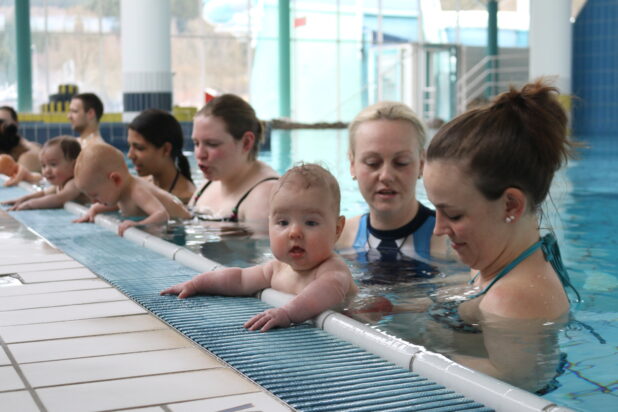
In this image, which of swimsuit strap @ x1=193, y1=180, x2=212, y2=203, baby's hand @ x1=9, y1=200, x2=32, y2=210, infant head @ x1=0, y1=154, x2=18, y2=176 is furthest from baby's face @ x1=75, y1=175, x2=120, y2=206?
infant head @ x1=0, y1=154, x2=18, y2=176

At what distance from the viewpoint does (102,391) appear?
2.02 meters

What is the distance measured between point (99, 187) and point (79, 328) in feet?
9.18

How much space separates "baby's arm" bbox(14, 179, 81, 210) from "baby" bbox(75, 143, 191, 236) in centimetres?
88

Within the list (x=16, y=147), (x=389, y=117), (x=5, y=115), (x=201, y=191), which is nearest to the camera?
(x=389, y=117)

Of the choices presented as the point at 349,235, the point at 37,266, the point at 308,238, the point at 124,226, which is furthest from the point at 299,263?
the point at 124,226

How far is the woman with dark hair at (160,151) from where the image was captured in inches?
233

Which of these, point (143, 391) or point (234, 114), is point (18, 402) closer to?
point (143, 391)

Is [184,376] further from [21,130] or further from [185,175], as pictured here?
[21,130]

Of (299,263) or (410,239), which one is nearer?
(299,263)

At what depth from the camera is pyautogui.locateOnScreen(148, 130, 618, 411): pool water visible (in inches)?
90.7

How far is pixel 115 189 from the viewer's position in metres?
5.33

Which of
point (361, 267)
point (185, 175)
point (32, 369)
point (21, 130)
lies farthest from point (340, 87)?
point (32, 369)

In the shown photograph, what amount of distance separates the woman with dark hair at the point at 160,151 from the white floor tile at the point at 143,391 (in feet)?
13.0

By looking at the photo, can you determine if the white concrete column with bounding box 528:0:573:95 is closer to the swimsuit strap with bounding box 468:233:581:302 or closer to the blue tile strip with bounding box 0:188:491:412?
the blue tile strip with bounding box 0:188:491:412
